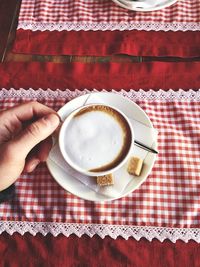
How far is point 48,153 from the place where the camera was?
0.66m

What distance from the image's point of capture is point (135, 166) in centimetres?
63

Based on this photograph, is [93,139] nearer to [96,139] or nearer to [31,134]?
[96,139]

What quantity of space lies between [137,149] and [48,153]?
0.19 m

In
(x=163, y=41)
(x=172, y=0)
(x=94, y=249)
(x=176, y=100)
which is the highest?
(x=172, y=0)

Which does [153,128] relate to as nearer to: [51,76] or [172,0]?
[51,76]

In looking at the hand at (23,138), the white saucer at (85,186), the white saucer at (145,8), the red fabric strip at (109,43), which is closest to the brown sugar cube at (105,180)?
the white saucer at (85,186)

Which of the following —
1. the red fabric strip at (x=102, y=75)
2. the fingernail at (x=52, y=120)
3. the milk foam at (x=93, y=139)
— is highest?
the red fabric strip at (x=102, y=75)

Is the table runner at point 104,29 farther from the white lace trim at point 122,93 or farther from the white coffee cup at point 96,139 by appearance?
the white coffee cup at point 96,139

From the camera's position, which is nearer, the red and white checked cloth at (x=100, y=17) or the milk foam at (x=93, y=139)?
the milk foam at (x=93, y=139)

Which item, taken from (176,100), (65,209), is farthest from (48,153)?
(176,100)

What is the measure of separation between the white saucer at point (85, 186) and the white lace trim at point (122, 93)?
74 millimetres

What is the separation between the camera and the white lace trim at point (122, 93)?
774 mm

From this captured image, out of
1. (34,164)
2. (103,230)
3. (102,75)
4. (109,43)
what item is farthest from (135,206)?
(109,43)

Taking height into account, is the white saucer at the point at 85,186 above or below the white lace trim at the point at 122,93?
below
